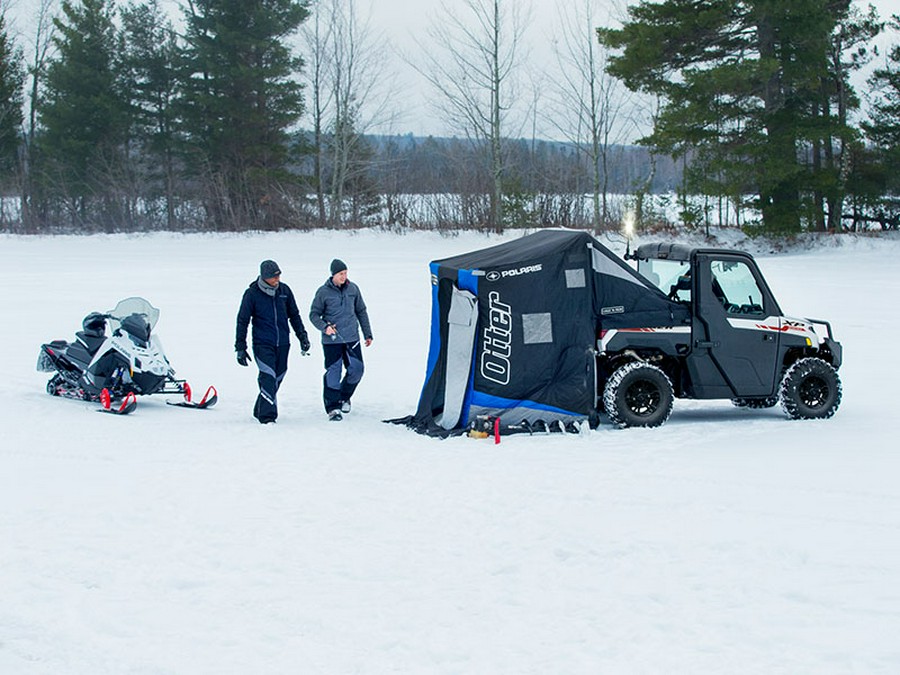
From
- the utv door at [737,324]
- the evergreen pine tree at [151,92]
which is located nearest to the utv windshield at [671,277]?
the utv door at [737,324]

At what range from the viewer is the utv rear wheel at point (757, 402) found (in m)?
10.1

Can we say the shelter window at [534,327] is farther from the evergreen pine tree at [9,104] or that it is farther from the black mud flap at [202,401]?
the evergreen pine tree at [9,104]

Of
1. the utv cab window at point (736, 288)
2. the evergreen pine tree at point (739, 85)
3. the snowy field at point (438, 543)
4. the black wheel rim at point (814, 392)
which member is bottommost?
the snowy field at point (438, 543)

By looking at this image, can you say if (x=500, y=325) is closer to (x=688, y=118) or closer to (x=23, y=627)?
(x=23, y=627)

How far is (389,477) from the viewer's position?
7531 millimetres

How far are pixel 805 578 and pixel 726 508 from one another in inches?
50.9

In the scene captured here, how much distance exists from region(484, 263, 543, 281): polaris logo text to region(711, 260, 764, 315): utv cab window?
6.55 feet

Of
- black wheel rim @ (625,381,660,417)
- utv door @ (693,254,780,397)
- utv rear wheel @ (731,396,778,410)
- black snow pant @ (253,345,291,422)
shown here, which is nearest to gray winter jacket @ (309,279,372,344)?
black snow pant @ (253,345,291,422)

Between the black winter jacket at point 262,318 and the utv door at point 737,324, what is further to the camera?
the black winter jacket at point 262,318

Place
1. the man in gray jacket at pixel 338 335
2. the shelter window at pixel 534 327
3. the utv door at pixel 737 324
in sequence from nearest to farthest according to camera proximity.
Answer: the shelter window at pixel 534 327 < the utv door at pixel 737 324 < the man in gray jacket at pixel 338 335

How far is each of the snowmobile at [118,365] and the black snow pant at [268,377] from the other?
115 centimetres

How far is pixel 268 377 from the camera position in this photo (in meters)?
9.94

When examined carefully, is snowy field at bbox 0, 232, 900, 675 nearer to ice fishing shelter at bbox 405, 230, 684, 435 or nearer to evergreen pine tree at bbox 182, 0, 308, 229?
ice fishing shelter at bbox 405, 230, 684, 435

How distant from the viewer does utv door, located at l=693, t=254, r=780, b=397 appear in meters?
9.68
